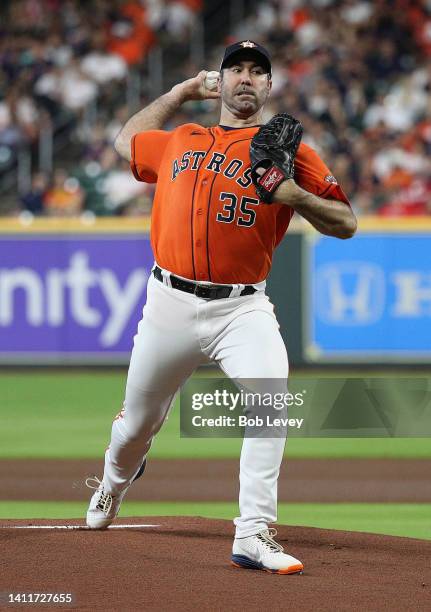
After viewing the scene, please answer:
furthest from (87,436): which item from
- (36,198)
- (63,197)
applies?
(36,198)

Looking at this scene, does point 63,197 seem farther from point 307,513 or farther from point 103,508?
point 103,508

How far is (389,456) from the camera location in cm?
923

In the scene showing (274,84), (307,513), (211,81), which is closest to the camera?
(211,81)

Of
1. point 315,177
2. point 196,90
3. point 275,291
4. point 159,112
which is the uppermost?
point 196,90

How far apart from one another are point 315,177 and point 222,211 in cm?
42

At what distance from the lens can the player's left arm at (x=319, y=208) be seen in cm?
510

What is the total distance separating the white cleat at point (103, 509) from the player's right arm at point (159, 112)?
162 centimetres

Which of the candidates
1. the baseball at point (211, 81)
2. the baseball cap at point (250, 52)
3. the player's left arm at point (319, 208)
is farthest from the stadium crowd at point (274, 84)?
the player's left arm at point (319, 208)

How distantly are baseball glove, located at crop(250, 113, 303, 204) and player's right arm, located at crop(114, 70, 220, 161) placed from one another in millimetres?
748

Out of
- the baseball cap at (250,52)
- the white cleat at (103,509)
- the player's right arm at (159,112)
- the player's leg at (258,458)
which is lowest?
the white cleat at (103,509)

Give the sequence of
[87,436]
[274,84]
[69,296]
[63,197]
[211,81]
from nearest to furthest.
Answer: [211,81]
[87,436]
[69,296]
[63,197]
[274,84]

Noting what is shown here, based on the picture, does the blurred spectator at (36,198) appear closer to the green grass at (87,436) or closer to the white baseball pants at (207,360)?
the green grass at (87,436)

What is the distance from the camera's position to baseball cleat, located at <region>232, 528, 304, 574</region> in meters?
5.12

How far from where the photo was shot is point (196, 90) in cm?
586
